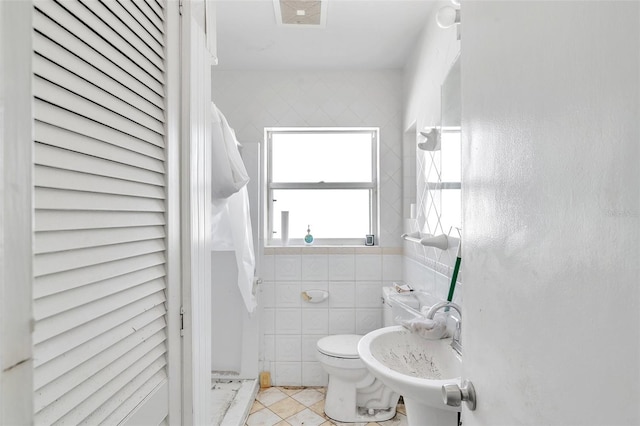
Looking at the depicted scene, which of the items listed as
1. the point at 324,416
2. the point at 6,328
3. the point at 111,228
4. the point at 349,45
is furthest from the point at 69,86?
the point at 324,416

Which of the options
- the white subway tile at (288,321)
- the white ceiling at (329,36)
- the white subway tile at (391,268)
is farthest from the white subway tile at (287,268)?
the white ceiling at (329,36)

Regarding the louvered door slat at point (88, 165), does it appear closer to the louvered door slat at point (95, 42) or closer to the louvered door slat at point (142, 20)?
the louvered door slat at point (95, 42)

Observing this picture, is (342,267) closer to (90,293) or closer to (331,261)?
(331,261)

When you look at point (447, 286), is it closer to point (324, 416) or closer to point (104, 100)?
point (324, 416)

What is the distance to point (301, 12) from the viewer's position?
6.78ft

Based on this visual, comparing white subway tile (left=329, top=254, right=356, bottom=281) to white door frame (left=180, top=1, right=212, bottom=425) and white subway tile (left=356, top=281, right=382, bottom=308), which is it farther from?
white door frame (left=180, top=1, right=212, bottom=425)

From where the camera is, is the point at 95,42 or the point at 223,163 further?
the point at 223,163

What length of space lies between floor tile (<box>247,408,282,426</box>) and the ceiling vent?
233 cm

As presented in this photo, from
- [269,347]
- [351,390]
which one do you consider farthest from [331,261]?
[351,390]

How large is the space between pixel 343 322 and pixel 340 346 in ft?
1.25

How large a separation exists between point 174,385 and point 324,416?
1643 mm

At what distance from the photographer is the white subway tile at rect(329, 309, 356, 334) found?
278cm

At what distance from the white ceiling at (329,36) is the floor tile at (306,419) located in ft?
7.63

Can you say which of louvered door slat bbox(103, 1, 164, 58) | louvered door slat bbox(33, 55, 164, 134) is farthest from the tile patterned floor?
louvered door slat bbox(103, 1, 164, 58)
